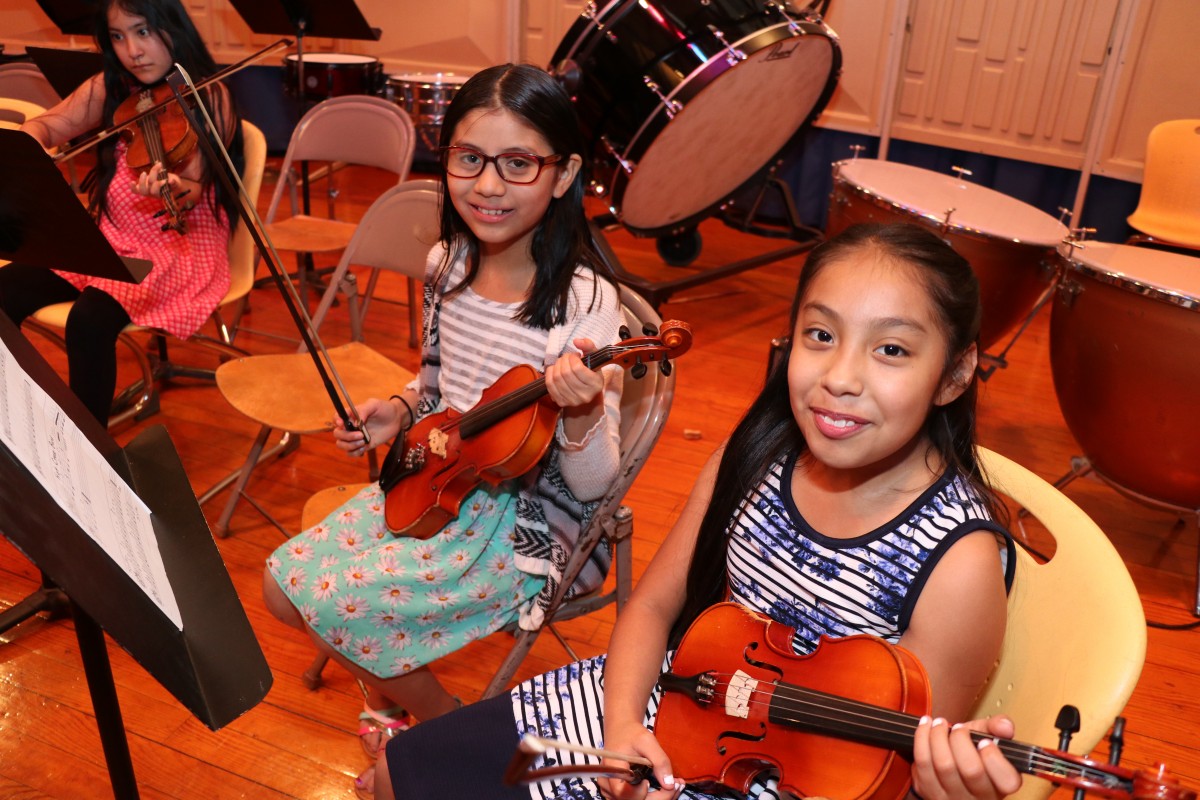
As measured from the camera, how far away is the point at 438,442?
1.47 m

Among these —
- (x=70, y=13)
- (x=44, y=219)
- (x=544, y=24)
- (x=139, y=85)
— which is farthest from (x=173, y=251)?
(x=544, y=24)

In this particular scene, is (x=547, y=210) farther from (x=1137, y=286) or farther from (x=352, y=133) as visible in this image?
(x=352, y=133)

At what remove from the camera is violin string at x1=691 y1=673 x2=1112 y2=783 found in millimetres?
744

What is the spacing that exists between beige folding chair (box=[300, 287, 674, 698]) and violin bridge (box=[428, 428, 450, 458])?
10.0 inches

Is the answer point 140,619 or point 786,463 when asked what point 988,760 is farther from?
point 140,619

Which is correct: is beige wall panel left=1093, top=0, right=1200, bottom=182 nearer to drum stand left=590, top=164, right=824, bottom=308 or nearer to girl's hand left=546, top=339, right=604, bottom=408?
drum stand left=590, top=164, right=824, bottom=308

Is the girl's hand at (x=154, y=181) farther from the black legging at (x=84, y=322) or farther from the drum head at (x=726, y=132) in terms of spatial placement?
the drum head at (x=726, y=132)

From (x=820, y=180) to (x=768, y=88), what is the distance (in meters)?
1.81

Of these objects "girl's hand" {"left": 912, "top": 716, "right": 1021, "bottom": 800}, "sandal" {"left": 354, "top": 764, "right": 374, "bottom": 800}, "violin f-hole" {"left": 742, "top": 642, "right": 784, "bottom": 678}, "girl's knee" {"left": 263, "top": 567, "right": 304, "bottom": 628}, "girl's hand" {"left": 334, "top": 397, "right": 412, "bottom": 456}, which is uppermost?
"girl's hand" {"left": 912, "top": 716, "right": 1021, "bottom": 800}

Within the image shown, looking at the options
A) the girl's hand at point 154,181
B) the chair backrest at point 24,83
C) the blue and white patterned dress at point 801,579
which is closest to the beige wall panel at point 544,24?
the chair backrest at point 24,83

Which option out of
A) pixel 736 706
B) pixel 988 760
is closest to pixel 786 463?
pixel 736 706

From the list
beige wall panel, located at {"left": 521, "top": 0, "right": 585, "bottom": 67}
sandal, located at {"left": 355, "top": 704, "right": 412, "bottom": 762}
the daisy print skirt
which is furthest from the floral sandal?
beige wall panel, located at {"left": 521, "top": 0, "right": 585, "bottom": 67}

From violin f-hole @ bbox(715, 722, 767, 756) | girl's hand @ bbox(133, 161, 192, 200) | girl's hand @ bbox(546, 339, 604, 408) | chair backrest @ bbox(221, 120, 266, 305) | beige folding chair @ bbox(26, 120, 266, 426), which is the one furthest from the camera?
chair backrest @ bbox(221, 120, 266, 305)

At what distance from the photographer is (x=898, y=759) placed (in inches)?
34.8
